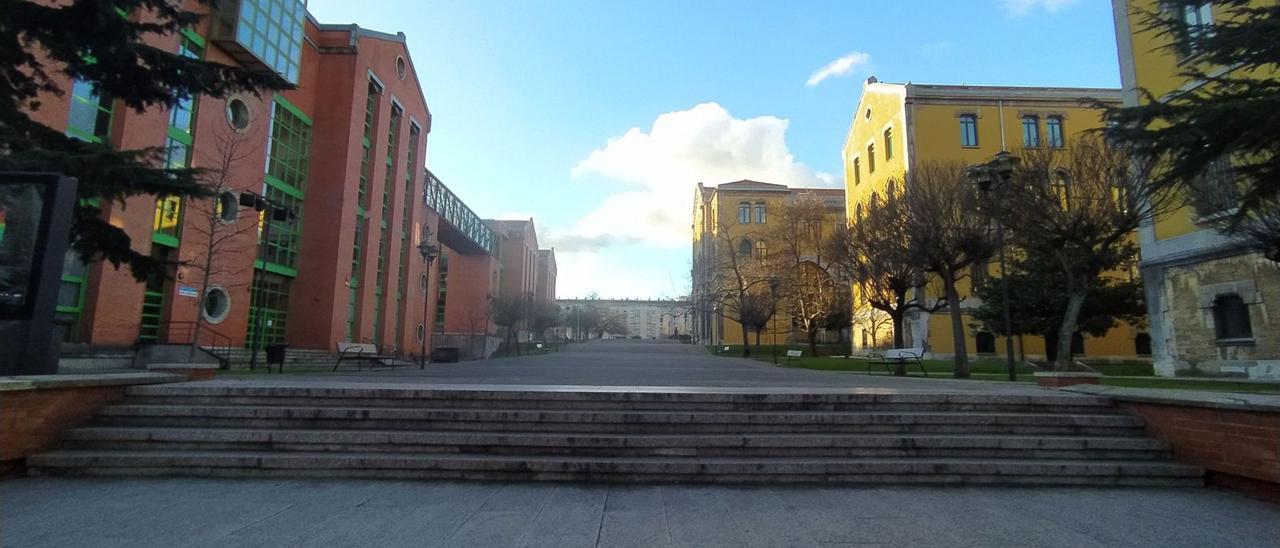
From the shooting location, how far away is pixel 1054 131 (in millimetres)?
33812

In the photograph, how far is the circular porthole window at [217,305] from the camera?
76.6ft

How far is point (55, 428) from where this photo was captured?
5.82 metres

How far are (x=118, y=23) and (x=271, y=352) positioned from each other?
39.7ft

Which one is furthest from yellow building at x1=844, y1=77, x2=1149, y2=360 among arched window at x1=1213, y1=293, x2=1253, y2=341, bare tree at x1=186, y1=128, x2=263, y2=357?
bare tree at x1=186, y1=128, x2=263, y2=357

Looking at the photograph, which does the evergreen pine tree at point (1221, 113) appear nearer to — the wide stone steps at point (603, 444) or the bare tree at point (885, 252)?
the wide stone steps at point (603, 444)

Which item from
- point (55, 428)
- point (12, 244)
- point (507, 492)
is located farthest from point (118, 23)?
point (507, 492)

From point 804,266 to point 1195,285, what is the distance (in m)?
21.4

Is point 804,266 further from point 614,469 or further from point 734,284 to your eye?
point 614,469

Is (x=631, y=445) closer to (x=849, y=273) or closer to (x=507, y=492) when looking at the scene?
(x=507, y=492)

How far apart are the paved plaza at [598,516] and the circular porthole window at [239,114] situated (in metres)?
23.9

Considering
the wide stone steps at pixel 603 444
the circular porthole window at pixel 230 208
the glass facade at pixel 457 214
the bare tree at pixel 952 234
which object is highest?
the glass facade at pixel 457 214

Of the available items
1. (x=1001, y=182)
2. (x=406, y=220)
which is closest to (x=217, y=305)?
(x=406, y=220)

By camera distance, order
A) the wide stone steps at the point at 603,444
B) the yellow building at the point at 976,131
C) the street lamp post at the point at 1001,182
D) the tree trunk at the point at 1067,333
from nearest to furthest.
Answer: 1. the wide stone steps at the point at 603,444
2. the tree trunk at the point at 1067,333
3. the street lamp post at the point at 1001,182
4. the yellow building at the point at 976,131

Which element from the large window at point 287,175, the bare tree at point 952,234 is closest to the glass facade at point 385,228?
the large window at point 287,175
